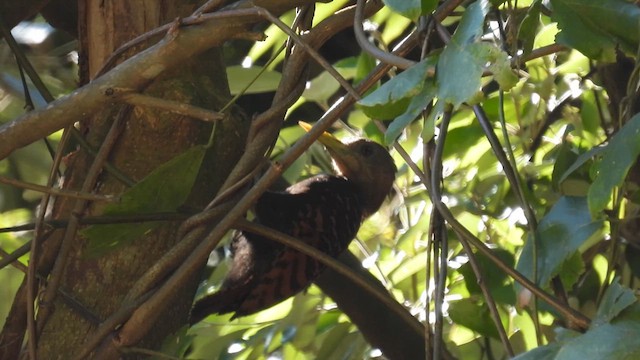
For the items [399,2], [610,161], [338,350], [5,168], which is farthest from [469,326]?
[5,168]

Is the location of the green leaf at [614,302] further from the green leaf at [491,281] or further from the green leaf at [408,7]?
the green leaf at [491,281]

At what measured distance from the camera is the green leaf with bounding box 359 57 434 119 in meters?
0.75

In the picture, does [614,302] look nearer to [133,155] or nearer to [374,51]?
[374,51]

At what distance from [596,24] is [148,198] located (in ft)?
1.35

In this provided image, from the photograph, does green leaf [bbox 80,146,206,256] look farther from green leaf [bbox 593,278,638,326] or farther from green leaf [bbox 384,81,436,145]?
green leaf [bbox 593,278,638,326]

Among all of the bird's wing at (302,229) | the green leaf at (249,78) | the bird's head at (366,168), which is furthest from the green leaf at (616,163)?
the bird's head at (366,168)

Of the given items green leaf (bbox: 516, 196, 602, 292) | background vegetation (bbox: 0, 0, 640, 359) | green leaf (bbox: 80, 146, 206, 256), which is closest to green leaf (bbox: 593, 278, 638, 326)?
background vegetation (bbox: 0, 0, 640, 359)

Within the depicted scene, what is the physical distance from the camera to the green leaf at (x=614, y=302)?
724mm

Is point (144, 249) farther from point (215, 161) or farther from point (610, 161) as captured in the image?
point (610, 161)

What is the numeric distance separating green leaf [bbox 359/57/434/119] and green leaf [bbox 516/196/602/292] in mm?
232

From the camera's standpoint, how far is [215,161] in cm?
112

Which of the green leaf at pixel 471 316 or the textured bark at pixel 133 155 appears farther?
the green leaf at pixel 471 316

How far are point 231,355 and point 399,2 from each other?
1048mm

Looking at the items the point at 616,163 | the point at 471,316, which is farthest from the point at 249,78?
the point at 616,163
